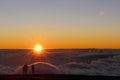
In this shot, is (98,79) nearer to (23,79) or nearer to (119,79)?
(119,79)

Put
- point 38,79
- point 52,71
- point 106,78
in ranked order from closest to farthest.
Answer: point 38,79
point 106,78
point 52,71

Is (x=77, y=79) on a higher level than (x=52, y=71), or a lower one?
lower

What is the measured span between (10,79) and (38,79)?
2.51 metres

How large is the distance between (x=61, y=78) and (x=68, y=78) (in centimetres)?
62

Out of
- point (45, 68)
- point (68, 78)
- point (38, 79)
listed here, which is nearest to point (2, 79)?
point (38, 79)

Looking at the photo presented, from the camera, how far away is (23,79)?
27938 mm

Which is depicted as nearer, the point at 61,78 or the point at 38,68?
the point at 61,78

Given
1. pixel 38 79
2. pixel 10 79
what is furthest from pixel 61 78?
pixel 10 79

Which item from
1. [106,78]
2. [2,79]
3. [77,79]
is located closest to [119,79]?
[106,78]

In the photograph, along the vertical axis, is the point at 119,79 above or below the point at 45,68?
below

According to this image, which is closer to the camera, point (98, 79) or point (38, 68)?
point (98, 79)

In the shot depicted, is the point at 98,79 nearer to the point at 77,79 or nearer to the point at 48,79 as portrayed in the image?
the point at 77,79

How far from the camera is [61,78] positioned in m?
29.5

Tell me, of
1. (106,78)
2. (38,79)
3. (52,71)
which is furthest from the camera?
(52,71)
